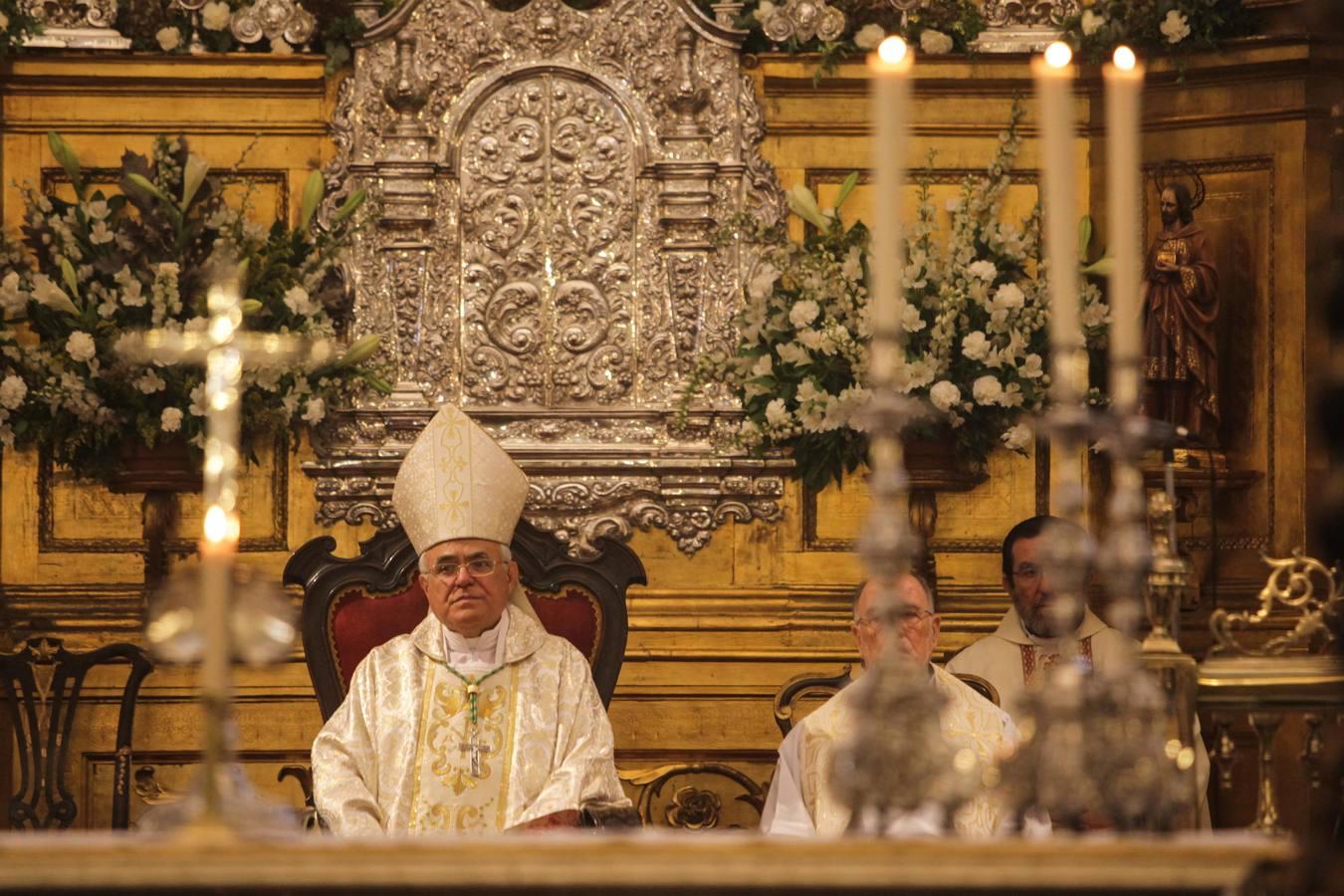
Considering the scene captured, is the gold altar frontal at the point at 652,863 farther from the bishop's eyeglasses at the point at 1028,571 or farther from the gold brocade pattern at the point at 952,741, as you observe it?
the bishop's eyeglasses at the point at 1028,571

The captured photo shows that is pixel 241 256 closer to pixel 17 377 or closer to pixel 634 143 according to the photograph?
pixel 17 377

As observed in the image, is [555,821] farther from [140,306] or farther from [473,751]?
[140,306]

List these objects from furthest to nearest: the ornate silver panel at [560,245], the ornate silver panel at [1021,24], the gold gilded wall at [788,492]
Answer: the ornate silver panel at [1021,24], the ornate silver panel at [560,245], the gold gilded wall at [788,492]

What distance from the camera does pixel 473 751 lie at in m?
6.17

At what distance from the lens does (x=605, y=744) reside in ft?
20.1

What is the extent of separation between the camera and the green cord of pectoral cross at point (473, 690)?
6258 mm

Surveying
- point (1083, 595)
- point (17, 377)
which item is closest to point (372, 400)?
point (17, 377)

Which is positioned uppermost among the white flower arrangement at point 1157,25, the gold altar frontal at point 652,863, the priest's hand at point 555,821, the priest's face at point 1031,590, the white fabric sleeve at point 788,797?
the white flower arrangement at point 1157,25

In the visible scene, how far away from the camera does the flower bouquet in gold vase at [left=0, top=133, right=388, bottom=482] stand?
7180 mm

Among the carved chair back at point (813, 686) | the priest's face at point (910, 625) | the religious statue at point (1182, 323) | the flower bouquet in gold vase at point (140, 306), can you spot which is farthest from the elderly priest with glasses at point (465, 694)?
the religious statue at point (1182, 323)

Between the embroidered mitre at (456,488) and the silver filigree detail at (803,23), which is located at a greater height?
the silver filigree detail at (803,23)

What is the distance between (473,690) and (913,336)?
6.55 ft

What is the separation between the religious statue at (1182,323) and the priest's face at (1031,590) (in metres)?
0.76

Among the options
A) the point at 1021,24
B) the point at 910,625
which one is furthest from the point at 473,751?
the point at 1021,24
